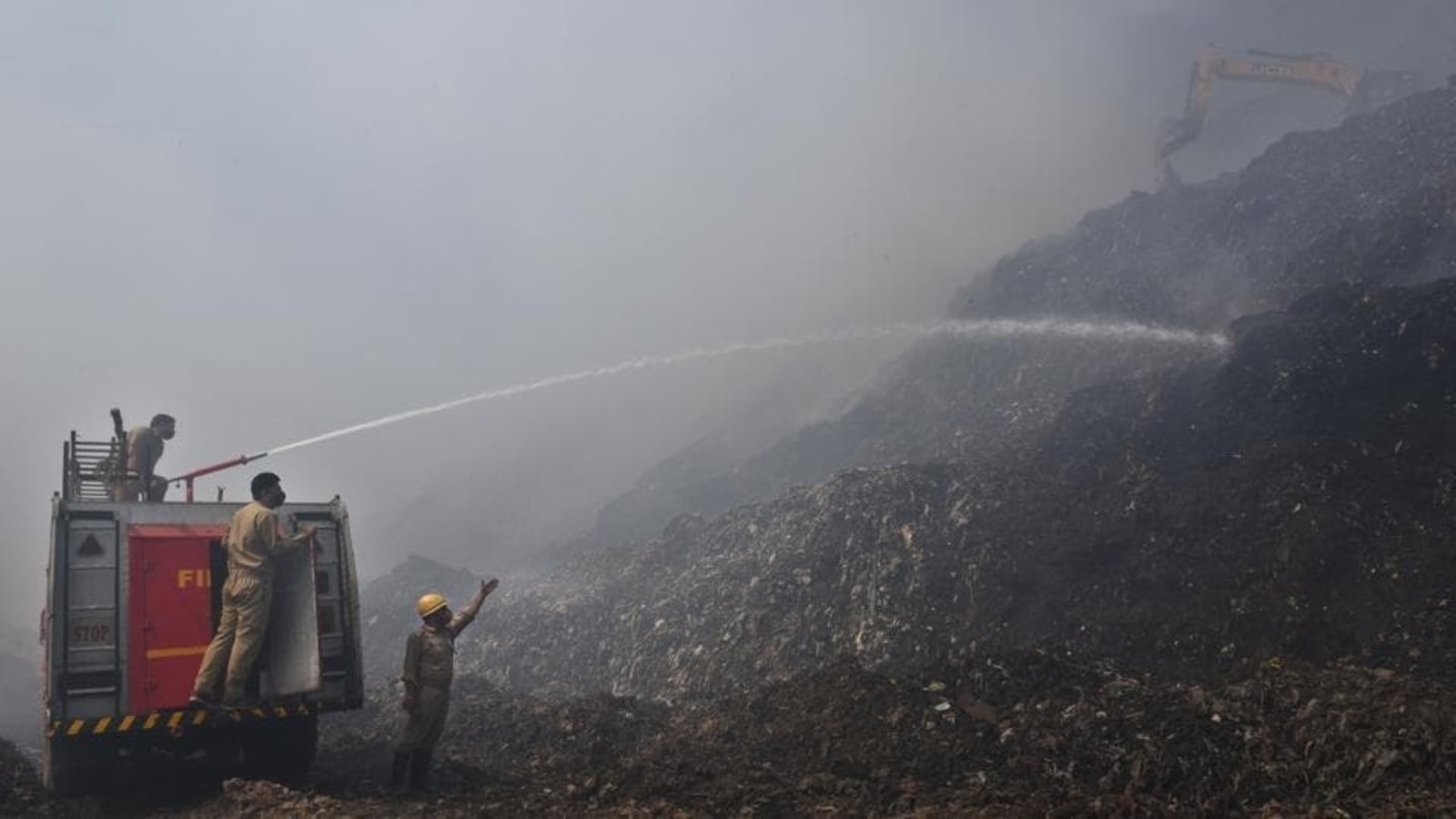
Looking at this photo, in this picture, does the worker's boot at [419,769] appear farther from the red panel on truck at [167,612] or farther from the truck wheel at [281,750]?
the red panel on truck at [167,612]

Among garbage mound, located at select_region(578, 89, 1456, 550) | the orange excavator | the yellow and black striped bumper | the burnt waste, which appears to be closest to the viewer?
the burnt waste

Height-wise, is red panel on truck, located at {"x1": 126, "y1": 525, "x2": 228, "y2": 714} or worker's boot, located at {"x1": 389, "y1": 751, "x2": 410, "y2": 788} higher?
red panel on truck, located at {"x1": 126, "y1": 525, "x2": 228, "y2": 714}

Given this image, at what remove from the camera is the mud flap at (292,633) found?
267 inches

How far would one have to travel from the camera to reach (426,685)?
6.82 m

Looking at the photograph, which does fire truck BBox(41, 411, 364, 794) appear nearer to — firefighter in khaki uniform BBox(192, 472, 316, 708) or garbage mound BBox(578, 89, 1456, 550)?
firefighter in khaki uniform BBox(192, 472, 316, 708)

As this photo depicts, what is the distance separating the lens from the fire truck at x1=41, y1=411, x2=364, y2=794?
6.42 m

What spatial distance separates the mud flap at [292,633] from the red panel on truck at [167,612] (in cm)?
48

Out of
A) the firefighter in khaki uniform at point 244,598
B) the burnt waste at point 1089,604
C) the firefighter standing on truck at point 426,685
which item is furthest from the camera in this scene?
the firefighter standing on truck at point 426,685

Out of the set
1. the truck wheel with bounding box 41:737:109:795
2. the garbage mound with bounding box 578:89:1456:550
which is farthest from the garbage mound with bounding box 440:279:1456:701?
the truck wheel with bounding box 41:737:109:795

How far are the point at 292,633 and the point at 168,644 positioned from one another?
0.84m

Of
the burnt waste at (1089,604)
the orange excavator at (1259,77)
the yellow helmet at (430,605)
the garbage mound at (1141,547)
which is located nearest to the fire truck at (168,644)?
the burnt waste at (1089,604)

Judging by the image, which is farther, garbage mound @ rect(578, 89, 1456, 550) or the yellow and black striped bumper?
garbage mound @ rect(578, 89, 1456, 550)

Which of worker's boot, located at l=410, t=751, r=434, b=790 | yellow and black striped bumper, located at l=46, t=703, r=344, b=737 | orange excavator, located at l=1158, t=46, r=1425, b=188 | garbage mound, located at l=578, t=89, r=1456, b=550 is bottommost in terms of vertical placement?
worker's boot, located at l=410, t=751, r=434, b=790

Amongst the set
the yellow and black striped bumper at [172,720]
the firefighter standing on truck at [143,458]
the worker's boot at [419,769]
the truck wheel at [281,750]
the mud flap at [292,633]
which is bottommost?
the worker's boot at [419,769]
